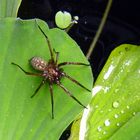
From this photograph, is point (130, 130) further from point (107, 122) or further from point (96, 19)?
point (96, 19)

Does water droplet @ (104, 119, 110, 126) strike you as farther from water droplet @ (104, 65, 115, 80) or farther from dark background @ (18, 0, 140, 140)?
dark background @ (18, 0, 140, 140)

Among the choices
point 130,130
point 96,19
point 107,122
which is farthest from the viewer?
point 96,19

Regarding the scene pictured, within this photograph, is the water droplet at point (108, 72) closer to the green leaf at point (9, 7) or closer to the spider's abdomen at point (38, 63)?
the spider's abdomen at point (38, 63)

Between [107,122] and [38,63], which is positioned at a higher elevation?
[38,63]

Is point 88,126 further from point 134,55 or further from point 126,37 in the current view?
point 126,37

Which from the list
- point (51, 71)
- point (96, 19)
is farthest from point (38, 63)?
point (96, 19)

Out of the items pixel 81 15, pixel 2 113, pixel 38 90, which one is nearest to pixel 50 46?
pixel 38 90

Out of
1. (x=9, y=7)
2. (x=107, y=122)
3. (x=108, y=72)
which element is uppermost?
(x=9, y=7)
